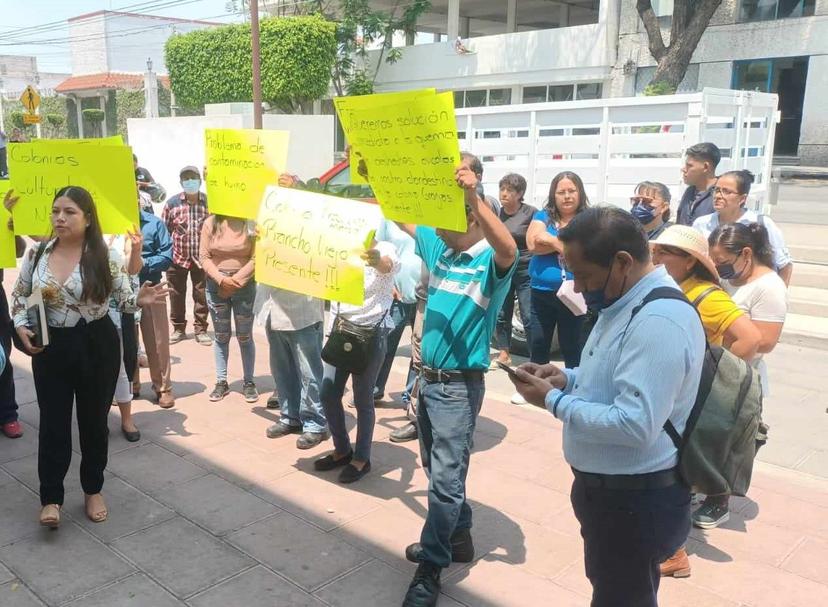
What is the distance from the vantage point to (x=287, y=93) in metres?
22.9

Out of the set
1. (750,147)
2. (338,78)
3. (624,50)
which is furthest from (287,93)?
(750,147)

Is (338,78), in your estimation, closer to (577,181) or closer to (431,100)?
(577,181)

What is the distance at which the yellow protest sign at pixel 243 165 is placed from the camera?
14.8 feet

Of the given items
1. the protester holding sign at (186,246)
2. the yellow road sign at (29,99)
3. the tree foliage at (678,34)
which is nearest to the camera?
the protester holding sign at (186,246)

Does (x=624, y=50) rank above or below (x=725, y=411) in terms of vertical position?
above

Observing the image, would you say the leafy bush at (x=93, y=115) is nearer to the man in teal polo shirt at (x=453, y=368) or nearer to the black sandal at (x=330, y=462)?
the black sandal at (x=330, y=462)

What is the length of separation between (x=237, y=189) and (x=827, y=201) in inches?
576

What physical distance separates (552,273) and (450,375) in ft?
8.06

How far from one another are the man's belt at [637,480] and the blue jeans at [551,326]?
323cm

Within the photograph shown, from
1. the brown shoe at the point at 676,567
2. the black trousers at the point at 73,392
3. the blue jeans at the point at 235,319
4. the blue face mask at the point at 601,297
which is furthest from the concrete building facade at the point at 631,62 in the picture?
the blue face mask at the point at 601,297

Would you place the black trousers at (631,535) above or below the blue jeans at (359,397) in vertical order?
above

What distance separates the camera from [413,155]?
3.10 metres

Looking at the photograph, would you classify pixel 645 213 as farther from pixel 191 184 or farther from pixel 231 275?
pixel 191 184

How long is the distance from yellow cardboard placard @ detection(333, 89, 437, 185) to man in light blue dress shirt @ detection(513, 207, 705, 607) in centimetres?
109
